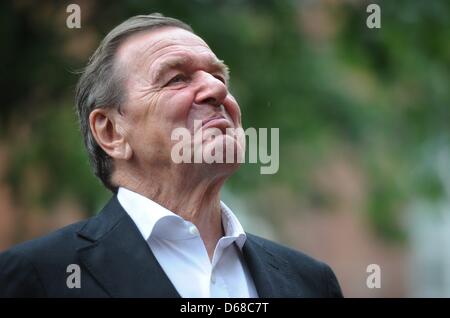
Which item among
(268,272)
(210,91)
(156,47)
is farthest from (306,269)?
(156,47)

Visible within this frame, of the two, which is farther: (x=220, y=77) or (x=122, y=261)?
(x=220, y=77)

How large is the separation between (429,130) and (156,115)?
199 inches

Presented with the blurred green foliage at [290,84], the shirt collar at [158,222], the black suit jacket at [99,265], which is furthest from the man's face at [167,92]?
the blurred green foliage at [290,84]

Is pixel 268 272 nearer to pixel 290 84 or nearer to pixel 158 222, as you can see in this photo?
pixel 158 222

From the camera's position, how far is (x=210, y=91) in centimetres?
298

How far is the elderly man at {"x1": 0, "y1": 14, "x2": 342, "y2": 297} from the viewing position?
8.81ft

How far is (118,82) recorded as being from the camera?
3.10 meters

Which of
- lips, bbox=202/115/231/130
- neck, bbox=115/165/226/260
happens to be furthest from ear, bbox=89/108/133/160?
lips, bbox=202/115/231/130

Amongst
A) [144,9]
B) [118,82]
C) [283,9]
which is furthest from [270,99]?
[118,82]

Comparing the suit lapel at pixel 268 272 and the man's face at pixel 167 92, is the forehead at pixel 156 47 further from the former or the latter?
the suit lapel at pixel 268 272

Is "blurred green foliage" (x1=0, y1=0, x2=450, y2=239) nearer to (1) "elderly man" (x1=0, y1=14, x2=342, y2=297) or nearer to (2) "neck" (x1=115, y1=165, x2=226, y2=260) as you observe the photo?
(1) "elderly man" (x1=0, y1=14, x2=342, y2=297)

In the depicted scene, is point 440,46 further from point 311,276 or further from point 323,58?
point 311,276

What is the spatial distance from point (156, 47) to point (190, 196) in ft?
1.69

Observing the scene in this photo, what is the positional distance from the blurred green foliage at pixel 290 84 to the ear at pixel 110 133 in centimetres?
354
